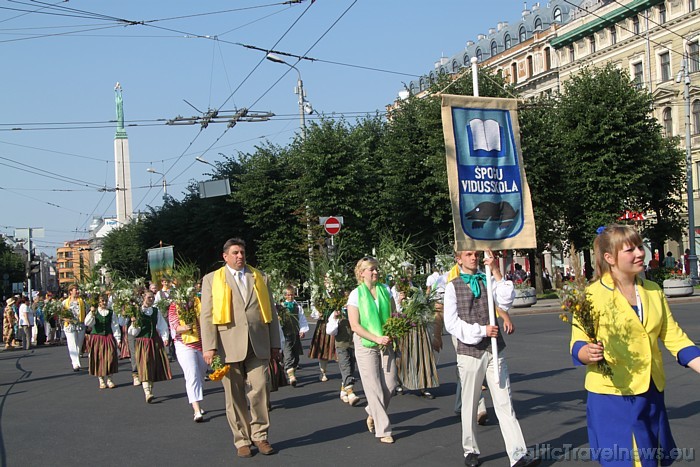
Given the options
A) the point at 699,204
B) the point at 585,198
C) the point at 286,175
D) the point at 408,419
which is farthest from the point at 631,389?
the point at 699,204

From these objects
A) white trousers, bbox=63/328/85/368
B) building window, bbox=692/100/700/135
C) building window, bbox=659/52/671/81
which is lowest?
white trousers, bbox=63/328/85/368

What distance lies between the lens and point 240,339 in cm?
780

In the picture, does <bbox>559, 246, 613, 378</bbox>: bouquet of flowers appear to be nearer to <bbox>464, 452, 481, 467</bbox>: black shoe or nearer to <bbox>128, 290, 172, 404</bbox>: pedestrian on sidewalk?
<bbox>464, 452, 481, 467</bbox>: black shoe

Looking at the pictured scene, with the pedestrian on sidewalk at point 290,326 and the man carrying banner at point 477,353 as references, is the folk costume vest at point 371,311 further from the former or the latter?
the pedestrian on sidewalk at point 290,326

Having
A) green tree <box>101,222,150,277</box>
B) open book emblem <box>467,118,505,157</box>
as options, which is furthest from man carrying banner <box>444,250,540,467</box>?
green tree <box>101,222,150,277</box>

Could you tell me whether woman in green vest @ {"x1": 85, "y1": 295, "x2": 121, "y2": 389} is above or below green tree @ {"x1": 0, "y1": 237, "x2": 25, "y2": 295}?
below

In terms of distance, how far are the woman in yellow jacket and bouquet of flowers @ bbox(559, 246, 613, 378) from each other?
0.04 meters

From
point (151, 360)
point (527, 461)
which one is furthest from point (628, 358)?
point (151, 360)

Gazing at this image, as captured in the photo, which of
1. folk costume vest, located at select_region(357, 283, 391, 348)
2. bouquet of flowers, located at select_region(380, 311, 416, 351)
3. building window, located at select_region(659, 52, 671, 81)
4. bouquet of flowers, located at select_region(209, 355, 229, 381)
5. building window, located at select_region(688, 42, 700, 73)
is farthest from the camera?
building window, located at select_region(659, 52, 671, 81)

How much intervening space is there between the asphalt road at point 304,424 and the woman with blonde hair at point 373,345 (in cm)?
30

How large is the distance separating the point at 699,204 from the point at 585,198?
18861 millimetres

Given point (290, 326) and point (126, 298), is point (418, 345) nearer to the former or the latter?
point (290, 326)

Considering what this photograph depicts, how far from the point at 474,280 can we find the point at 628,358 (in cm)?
271

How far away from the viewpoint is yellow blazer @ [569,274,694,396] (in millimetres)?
4383
